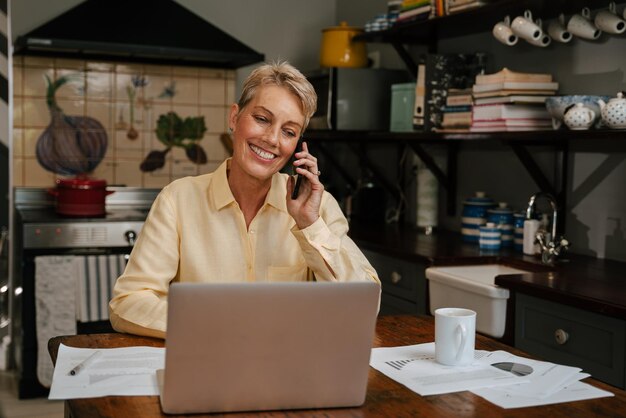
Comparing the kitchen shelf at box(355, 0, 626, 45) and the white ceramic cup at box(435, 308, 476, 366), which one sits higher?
the kitchen shelf at box(355, 0, 626, 45)

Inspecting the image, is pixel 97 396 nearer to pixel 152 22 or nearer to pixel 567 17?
pixel 567 17

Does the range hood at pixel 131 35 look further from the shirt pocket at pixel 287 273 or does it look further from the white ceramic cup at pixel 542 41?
the shirt pocket at pixel 287 273

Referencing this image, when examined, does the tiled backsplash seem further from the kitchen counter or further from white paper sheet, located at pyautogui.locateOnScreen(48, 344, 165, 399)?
white paper sheet, located at pyautogui.locateOnScreen(48, 344, 165, 399)

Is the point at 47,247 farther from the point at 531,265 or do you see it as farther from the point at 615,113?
the point at 615,113

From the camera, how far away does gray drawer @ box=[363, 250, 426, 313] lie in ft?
10.6

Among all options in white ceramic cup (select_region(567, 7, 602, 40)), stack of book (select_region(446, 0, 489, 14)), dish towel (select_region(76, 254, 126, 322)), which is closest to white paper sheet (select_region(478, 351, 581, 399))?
white ceramic cup (select_region(567, 7, 602, 40))

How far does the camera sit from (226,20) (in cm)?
508

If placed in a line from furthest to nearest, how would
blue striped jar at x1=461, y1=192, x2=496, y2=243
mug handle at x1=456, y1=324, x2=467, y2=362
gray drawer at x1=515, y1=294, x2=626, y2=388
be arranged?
blue striped jar at x1=461, y1=192, x2=496, y2=243, gray drawer at x1=515, y1=294, x2=626, y2=388, mug handle at x1=456, y1=324, x2=467, y2=362

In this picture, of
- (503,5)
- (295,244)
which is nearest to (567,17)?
(503,5)

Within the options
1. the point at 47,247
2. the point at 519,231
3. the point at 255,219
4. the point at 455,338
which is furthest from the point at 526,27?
the point at 47,247

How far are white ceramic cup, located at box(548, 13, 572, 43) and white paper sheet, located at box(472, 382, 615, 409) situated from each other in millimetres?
1985

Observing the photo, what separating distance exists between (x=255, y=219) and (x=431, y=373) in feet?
2.56

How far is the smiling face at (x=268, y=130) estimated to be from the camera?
2078mm

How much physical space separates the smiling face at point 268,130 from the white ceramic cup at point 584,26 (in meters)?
1.45
